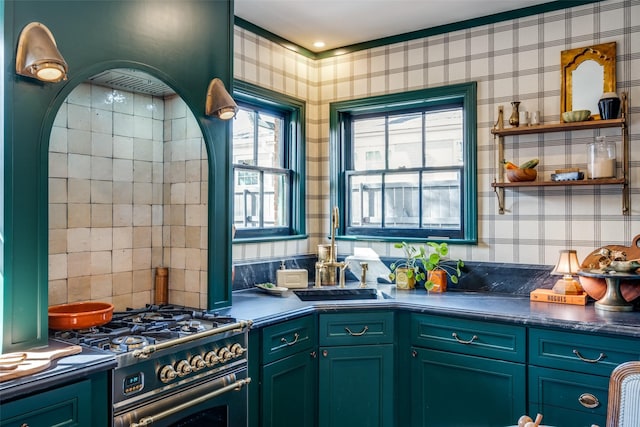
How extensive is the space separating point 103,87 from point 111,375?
141 centimetres

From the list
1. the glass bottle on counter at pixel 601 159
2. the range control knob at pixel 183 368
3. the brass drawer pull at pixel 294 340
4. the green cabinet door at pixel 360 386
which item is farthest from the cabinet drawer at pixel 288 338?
the glass bottle on counter at pixel 601 159

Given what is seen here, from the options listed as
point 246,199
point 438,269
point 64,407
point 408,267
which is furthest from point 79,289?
point 438,269

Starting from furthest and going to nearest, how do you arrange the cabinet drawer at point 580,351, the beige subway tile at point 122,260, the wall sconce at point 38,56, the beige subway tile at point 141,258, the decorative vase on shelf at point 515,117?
the decorative vase on shelf at point 515,117 → the beige subway tile at point 141,258 → the beige subway tile at point 122,260 → the cabinet drawer at point 580,351 → the wall sconce at point 38,56

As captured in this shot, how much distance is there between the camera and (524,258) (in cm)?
320

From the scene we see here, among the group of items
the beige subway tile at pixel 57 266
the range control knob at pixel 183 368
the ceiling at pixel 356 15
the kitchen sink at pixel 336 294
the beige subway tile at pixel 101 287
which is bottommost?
the range control knob at pixel 183 368

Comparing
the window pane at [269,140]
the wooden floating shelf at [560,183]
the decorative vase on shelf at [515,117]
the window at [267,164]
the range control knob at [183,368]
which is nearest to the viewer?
the range control knob at [183,368]

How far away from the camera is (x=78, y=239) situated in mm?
2422

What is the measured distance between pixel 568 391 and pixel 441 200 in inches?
60.4

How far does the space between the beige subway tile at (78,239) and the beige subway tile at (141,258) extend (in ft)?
0.90

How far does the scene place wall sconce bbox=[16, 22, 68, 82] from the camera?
5.82ft

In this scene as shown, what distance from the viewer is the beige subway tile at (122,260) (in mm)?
2593

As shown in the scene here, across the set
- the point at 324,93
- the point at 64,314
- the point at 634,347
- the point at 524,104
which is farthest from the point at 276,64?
the point at 634,347

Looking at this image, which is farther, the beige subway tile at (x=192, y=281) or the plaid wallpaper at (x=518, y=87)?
the plaid wallpaper at (x=518, y=87)

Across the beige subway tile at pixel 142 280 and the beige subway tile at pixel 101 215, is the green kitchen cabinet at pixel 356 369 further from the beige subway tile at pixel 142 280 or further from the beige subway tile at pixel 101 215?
the beige subway tile at pixel 101 215
